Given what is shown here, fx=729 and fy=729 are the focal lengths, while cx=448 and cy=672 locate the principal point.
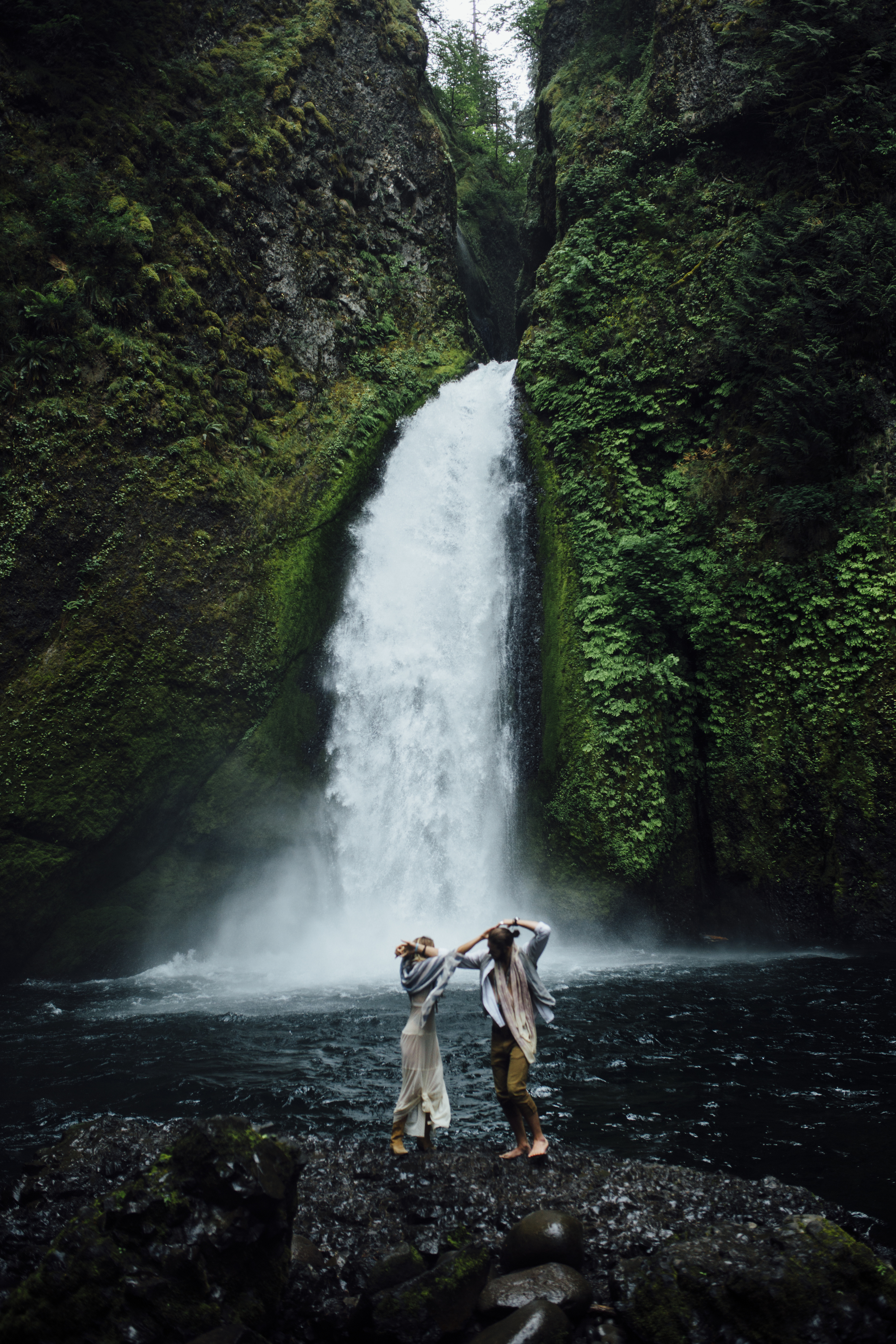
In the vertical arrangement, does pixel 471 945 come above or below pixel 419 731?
below

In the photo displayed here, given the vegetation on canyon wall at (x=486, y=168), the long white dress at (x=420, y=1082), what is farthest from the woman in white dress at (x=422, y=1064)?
the vegetation on canyon wall at (x=486, y=168)

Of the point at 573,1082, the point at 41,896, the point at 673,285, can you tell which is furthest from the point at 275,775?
the point at 673,285

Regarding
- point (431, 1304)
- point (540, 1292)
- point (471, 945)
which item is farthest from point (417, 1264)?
point (471, 945)

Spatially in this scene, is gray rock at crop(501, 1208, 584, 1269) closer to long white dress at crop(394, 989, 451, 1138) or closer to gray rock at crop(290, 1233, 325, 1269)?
gray rock at crop(290, 1233, 325, 1269)

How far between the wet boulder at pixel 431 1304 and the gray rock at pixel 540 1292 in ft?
0.28

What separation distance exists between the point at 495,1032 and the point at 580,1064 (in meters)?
1.94

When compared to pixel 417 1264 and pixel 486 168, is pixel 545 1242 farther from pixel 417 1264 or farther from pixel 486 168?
pixel 486 168

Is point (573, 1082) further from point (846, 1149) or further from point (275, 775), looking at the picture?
point (275, 775)

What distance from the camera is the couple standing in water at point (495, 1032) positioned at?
15.5 ft

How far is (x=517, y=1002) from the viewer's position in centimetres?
480

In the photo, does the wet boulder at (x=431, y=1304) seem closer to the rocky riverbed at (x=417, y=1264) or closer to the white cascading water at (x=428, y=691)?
the rocky riverbed at (x=417, y=1264)

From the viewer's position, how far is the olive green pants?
4684 mm

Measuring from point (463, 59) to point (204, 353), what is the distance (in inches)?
938

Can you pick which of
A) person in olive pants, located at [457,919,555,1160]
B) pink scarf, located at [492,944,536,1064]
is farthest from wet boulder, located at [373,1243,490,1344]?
→ pink scarf, located at [492,944,536,1064]
